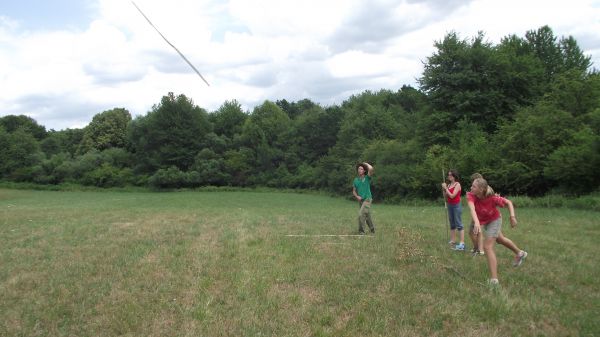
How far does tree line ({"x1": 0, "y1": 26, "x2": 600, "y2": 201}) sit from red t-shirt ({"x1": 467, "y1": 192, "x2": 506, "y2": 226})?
332 inches

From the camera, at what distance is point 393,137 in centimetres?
6328

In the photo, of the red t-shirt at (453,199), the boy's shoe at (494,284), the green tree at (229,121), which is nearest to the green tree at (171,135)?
the green tree at (229,121)

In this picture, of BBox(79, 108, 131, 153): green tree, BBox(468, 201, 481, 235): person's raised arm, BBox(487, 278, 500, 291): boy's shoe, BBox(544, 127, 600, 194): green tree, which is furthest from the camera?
BBox(79, 108, 131, 153): green tree

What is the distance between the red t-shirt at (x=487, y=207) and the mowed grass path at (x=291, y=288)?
1.09 meters

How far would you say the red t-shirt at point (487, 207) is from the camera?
8328mm

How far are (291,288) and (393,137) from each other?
57.4 metres

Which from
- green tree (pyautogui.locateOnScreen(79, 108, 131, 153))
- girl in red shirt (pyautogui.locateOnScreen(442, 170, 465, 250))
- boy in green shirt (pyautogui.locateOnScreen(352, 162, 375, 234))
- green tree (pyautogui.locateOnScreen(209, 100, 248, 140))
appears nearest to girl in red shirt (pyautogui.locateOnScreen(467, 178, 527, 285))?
girl in red shirt (pyautogui.locateOnScreen(442, 170, 465, 250))

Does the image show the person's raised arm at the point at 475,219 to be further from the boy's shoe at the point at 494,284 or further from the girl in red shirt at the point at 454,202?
the girl in red shirt at the point at 454,202

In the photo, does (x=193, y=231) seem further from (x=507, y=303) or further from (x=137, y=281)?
(x=507, y=303)

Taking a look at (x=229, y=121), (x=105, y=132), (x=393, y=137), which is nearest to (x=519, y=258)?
(x=393, y=137)

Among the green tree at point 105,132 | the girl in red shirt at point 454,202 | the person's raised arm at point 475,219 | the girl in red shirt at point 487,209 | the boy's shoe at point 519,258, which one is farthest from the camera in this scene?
the green tree at point 105,132

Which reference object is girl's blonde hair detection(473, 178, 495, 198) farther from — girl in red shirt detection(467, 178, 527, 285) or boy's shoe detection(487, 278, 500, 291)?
boy's shoe detection(487, 278, 500, 291)

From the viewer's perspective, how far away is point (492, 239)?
8156 mm

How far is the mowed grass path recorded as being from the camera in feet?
20.5
